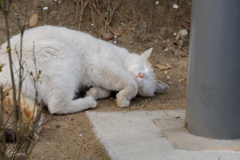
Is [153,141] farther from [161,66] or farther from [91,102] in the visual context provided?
[161,66]

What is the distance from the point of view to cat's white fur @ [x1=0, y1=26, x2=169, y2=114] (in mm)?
3062

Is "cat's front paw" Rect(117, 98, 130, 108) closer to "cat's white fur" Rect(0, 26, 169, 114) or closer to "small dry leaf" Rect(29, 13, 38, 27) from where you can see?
"cat's white fur" Rect(0, 26, 169, 114)

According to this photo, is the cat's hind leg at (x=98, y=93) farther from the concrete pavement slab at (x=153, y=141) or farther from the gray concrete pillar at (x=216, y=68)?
the gray concrete pillar at (x=216, y=68)

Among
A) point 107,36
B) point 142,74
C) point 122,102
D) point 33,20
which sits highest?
point 33,20

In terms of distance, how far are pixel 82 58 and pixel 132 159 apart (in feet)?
6.10

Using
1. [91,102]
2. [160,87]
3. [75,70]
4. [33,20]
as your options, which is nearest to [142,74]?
[160,87]

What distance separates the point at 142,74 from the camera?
12.4 feet

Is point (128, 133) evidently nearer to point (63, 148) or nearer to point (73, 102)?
point (63, 148)

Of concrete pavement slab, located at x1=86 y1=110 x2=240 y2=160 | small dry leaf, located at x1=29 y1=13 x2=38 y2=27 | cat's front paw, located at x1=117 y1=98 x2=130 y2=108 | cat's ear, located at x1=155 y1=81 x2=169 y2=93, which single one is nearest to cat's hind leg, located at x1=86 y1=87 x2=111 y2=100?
cat's front paw, located at x1=117 y1=98 x2=130 y2=108

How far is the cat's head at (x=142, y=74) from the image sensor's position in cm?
379

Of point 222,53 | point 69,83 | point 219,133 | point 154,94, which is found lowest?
point 154,94

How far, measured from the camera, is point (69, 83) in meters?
3.20

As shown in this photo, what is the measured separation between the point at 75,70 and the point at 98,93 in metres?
0.57

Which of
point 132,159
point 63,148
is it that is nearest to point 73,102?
point 63,148
